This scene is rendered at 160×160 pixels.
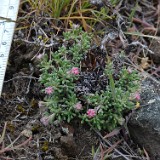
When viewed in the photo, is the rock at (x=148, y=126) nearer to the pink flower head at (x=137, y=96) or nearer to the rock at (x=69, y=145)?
the pink flower head at (x=137, y=96)

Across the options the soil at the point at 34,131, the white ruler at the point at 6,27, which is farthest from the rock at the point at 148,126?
the white ruler at the point at 6,27

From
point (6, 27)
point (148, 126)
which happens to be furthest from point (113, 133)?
point (6, 27)

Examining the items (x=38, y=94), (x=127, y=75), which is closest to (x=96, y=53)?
(x=127, y=75)

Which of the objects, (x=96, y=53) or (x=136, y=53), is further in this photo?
(x=136, y=53)

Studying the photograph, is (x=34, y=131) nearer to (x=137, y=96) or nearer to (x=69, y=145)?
(x=69, y=145)

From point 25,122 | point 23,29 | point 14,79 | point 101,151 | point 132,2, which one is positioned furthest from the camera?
point 132,2

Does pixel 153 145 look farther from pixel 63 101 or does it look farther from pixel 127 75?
pixel 63 101

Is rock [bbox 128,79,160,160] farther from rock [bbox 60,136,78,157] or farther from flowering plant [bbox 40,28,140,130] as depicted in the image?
rock [bbox 60,136,78,157]
